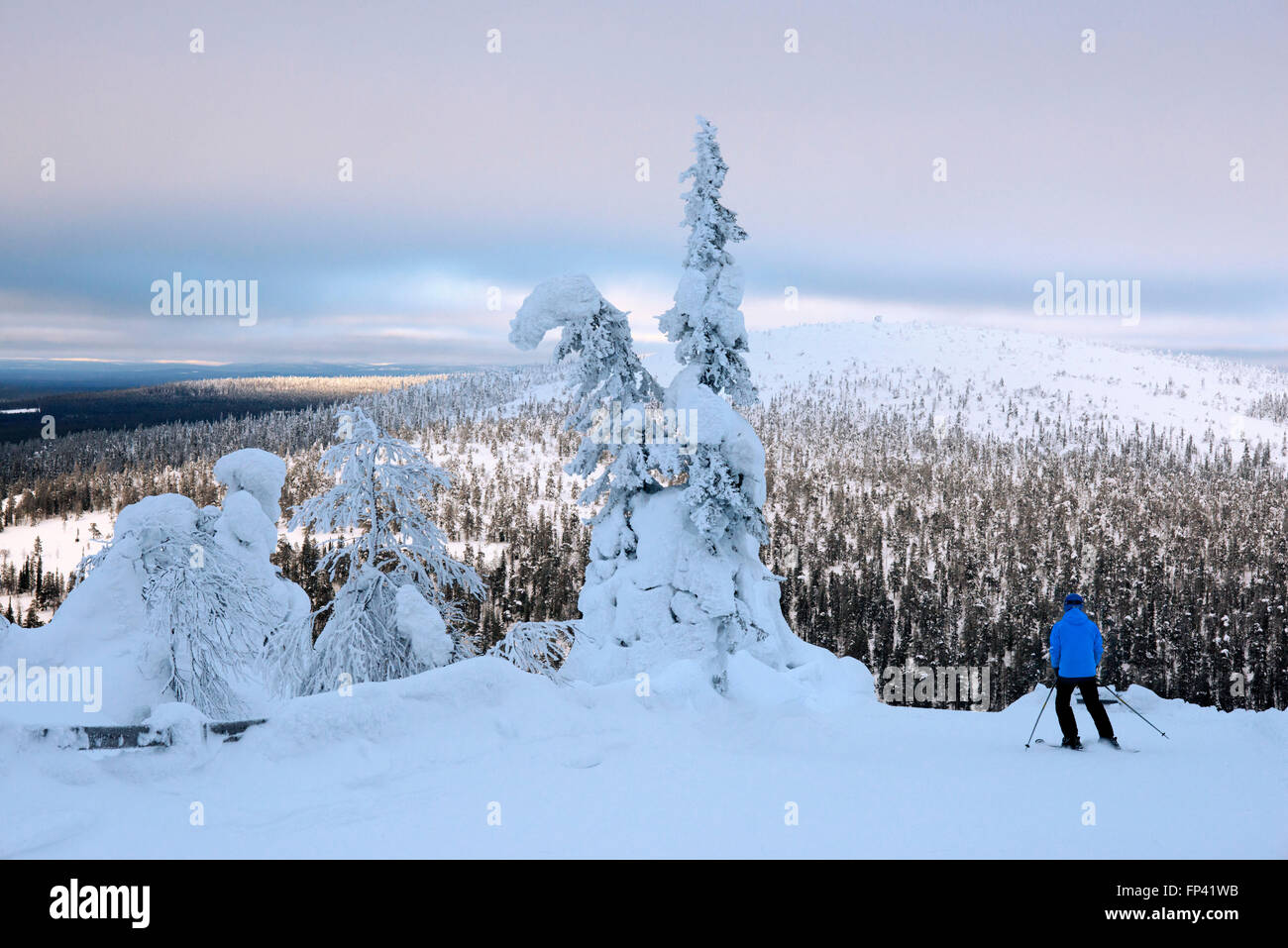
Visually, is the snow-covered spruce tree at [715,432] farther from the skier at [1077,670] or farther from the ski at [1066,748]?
the skier at [1077,670]

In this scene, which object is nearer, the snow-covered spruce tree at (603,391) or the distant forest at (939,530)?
the snow-covered spruce tree at (603,391)

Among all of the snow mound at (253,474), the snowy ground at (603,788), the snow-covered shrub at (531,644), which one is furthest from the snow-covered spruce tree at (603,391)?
the snowy ground at (603,788)

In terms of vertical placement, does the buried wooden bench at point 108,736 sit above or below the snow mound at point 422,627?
above

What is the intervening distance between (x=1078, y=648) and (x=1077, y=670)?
0.26 meters

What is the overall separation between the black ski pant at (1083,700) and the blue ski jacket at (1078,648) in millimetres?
113

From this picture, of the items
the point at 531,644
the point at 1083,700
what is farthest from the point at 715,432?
the point at 1083,700

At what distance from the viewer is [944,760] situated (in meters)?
8.02

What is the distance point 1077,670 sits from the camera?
853cm

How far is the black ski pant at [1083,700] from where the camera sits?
848cm

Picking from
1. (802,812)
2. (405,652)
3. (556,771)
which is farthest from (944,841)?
(405,652)

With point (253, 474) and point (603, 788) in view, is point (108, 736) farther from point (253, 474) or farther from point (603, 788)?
point (253, 474)

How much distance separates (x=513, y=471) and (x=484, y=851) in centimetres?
14846

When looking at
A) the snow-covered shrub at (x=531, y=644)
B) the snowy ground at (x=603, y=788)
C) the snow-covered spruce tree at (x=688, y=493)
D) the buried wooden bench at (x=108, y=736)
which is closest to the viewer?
the snowy ground at (x=603, y=788)
